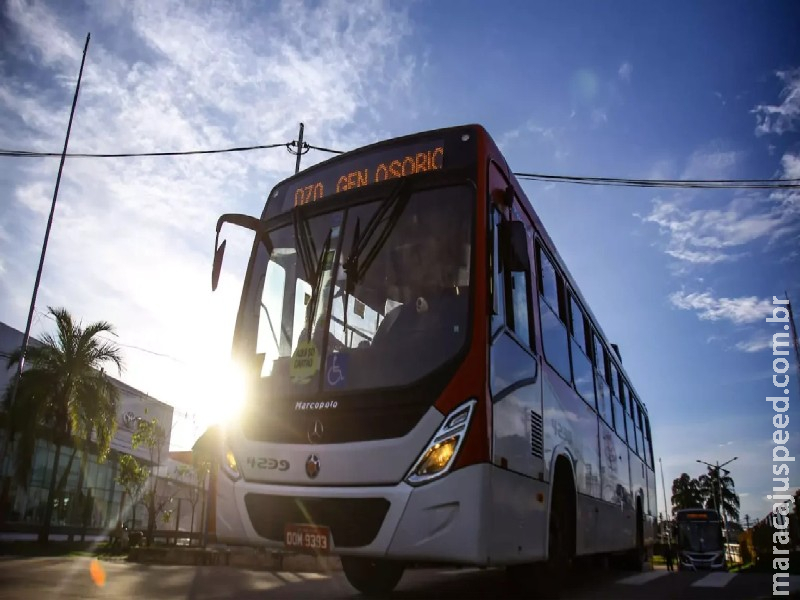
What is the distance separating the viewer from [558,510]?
20.0ft

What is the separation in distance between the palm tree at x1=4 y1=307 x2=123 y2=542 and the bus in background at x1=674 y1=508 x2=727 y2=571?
2637cm

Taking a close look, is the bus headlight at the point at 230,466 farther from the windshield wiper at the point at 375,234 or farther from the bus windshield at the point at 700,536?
the bus windshield at the point at 700,536

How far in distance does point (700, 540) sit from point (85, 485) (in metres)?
31.1

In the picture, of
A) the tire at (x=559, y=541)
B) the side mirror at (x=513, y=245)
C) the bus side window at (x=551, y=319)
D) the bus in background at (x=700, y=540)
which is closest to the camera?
the side mirror at (x=513, y=245)

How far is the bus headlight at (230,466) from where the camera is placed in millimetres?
5172

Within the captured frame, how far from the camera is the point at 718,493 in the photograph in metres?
79.2

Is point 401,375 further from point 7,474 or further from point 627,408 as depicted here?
point 7,474

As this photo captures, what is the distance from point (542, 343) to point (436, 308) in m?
1.76

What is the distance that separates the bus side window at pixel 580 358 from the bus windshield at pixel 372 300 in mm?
3130

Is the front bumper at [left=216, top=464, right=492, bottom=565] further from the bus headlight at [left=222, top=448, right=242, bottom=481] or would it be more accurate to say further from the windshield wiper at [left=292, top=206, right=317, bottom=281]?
the windshield wiper at [left=292, top=206, right=317, bottom=281]

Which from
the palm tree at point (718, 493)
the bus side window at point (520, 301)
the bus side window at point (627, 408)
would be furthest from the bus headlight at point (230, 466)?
the palm tree at point (718, 493)

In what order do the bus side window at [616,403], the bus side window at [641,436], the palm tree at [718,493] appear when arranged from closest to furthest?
the bus side window at [616,403]
the bus side window at [641,436]
the palm tree at [718,493]

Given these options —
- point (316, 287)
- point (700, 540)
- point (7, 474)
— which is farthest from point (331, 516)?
point (700, 540)

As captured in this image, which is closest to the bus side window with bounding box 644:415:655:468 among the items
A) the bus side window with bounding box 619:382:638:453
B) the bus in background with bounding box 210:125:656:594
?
the bus side window with bounding box 619:382:638:453
